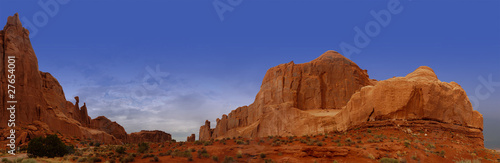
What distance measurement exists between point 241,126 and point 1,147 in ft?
146

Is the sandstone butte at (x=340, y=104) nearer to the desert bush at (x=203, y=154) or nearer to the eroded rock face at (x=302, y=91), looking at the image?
the eroded rock face at (x=302, y=91)

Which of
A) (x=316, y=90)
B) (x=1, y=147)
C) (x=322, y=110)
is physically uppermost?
(x=316, y=90)

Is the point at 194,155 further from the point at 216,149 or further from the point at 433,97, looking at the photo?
the point at 433,97

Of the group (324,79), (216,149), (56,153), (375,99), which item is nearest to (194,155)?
(216,149)

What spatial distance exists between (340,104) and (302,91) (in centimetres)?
739

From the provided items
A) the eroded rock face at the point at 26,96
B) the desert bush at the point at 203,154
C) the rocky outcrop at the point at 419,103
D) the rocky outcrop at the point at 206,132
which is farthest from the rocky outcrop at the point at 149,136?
the rocky outcrop at the point at 419,103

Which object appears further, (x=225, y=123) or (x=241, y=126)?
(x=225, y=123)

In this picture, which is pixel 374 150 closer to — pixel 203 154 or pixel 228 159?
pixel 228 159

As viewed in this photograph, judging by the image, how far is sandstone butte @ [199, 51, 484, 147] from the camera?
30.9m

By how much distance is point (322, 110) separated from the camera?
57094 millimetres

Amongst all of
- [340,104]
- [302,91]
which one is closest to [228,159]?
[340,104]

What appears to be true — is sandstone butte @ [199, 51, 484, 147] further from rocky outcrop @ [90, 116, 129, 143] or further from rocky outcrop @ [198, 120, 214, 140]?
rocky outcrop @ [90, 116, 129, 143]

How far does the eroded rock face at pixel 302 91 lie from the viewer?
58031 millimetres

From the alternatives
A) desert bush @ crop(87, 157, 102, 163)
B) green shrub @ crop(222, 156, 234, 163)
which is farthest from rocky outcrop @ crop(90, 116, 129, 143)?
green shrub @ crop(222, 156, 234, 163)
